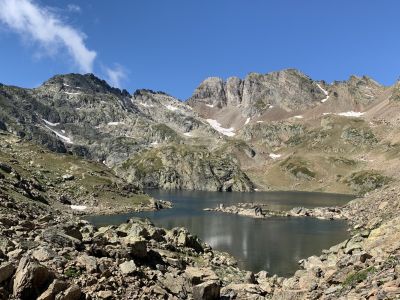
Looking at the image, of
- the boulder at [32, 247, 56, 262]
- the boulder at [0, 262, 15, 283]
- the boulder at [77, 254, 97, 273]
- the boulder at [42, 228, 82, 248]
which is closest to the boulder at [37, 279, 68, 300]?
the boulder at [0, 262, 15, 283]

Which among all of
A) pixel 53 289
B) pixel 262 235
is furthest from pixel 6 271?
pixel 262 235

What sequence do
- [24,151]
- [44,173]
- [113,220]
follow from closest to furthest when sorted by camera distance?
1. [113,220]
2. [44,173]
3. [24,151]

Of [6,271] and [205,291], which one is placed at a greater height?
[205,291]

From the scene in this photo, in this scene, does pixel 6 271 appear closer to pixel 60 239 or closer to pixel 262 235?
pixel 60 239

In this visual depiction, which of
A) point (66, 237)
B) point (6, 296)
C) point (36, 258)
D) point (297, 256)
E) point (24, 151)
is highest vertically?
point (24, 151)

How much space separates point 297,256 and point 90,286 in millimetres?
59288

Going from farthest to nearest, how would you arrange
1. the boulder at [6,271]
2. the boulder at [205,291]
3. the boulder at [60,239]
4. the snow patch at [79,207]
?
the snow patch at [79,207]
the boulder at [205,291]
the boulder at [60,239]
the boulder at [6,271]

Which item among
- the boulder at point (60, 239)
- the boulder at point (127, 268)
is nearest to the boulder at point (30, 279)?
the boulder at point (60, 239)

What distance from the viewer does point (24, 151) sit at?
159 metres

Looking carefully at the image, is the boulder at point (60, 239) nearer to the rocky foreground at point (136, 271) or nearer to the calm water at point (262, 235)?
the rocky foreground at point (136, 271)

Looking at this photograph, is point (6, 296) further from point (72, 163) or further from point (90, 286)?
point (72, 163)

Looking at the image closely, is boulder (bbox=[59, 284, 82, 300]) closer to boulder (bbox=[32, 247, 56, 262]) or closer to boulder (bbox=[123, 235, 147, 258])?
boulder (bbox=[32, 247, 56, 262])

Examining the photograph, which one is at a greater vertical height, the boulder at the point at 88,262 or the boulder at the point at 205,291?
the boulder at the point at 88,262

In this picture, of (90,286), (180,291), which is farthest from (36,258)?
(180,291)
